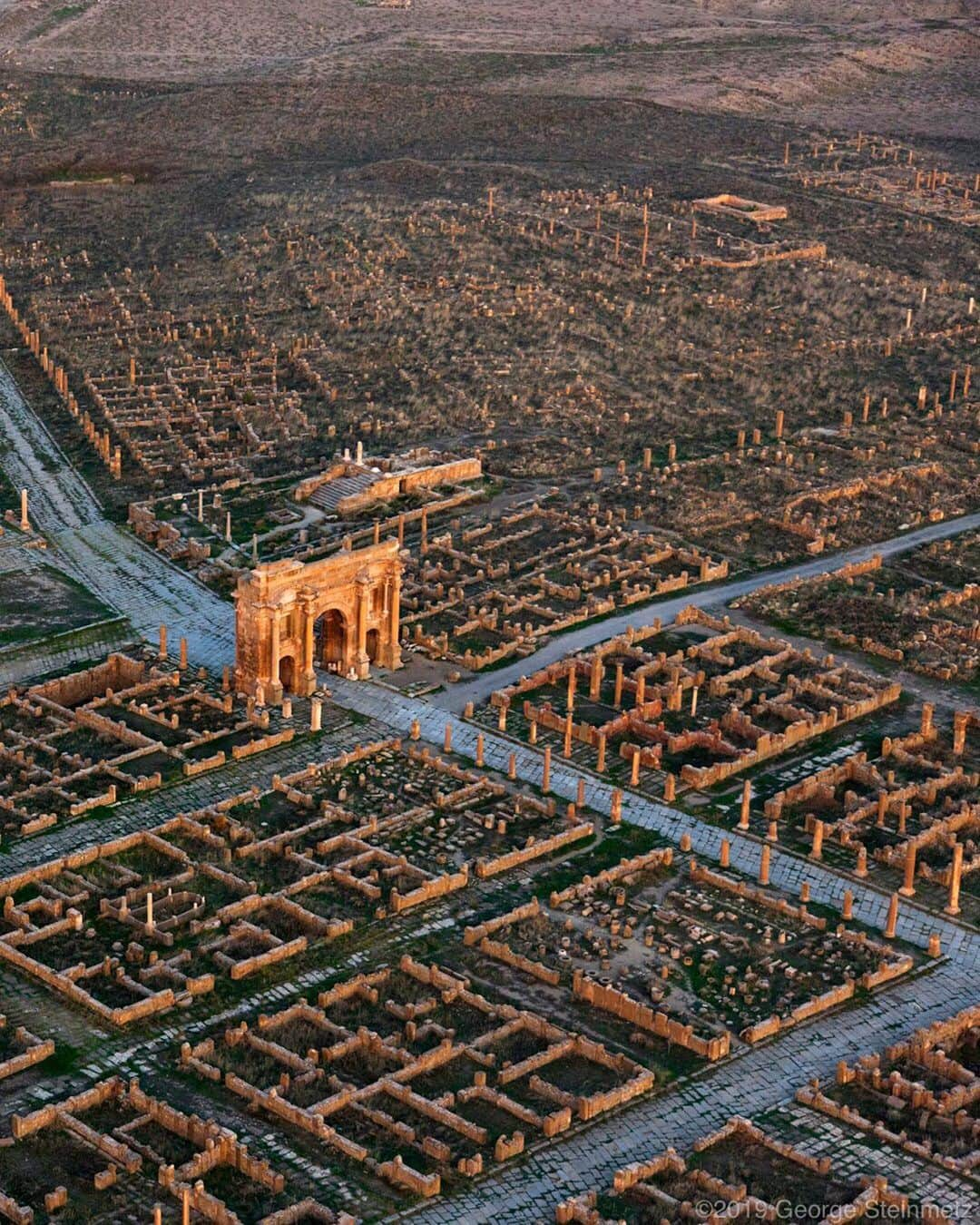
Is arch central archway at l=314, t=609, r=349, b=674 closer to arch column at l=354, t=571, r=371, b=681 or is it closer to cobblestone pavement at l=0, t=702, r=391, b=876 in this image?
arch column at l=354, t=571, r=371, b=681

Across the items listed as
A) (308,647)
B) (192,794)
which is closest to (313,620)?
(308,647)

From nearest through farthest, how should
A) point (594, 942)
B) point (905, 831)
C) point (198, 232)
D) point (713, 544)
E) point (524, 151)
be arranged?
point (594, 942)
point (905, 831)
point (713, 544)
point (198, 232)
point (524, 151)

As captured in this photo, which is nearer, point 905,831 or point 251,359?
point 905,831

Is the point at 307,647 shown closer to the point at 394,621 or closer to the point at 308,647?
the point at 308,647

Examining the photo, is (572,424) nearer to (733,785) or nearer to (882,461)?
(882,461)

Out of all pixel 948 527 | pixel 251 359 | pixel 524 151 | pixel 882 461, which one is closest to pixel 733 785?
pixel 948 527

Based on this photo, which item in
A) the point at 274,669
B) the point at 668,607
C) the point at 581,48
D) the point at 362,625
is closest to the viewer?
the point at 274,669

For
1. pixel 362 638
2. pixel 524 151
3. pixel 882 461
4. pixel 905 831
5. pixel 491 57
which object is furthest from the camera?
pixel 491 57

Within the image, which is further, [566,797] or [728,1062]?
[566,797]
